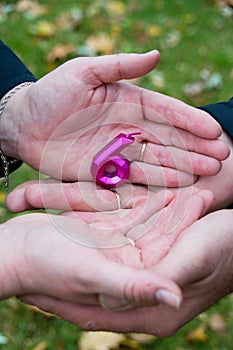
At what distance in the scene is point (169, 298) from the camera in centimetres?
123

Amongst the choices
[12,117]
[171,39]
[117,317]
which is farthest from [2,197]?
[171,39]

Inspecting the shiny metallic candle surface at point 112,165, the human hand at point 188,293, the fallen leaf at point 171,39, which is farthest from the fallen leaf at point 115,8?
the human hand at point 188,293

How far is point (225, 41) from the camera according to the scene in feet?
12.2

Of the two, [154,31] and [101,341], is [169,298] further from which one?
[154,31]

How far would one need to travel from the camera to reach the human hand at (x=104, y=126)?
1.80 meters

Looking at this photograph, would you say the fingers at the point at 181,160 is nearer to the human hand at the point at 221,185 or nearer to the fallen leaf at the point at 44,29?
the human hand at the point at 221,185

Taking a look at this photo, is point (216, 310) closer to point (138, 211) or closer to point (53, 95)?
point (138, 211)

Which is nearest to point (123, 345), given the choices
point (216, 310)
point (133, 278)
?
point (216, 310)

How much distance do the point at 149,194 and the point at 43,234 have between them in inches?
17.2

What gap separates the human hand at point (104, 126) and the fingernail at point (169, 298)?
631mm

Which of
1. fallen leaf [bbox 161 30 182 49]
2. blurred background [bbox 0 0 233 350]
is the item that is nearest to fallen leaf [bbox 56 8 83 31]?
blurred background [bbox 0 0 233 350]

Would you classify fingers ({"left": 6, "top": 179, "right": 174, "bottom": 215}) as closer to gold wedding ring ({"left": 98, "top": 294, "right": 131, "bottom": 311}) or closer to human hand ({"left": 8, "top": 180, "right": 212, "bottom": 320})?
human hand ({"left": 8, "top": 180, "right": 212, "bottom": 320})

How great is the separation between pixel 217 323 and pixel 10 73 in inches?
47.9

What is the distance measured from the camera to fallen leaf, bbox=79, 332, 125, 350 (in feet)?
7.32
